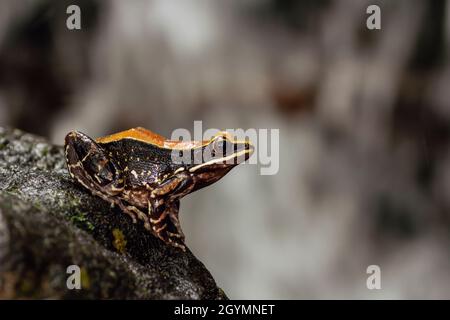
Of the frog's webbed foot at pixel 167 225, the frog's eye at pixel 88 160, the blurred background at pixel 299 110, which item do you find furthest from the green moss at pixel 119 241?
the blurred background at pixel 299 110

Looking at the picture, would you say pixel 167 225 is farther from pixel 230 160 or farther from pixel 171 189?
pixel 230 160

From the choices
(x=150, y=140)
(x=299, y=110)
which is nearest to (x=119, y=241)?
(x=150, y=140)

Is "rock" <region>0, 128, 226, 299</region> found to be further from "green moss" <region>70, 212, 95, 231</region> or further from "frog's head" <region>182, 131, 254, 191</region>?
"frog's head" <region>182, 131, 254, 191</region>

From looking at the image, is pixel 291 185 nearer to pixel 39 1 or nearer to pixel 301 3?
pixel 301 3

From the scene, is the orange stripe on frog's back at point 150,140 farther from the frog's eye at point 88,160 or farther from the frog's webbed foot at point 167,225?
the frog's webbed foot at point 167,225

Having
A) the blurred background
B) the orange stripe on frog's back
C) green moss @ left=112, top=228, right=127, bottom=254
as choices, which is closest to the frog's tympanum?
the orange stripe on frog's back

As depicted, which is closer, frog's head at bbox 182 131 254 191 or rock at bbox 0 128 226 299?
rock at bbox 0 128 226 299
